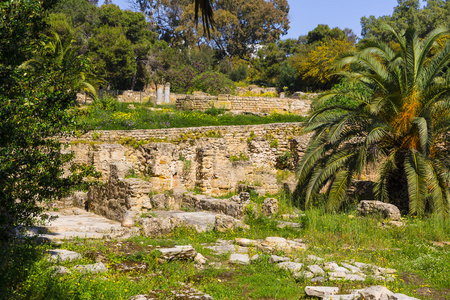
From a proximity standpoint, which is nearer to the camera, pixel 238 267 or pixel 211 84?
pixel 238 267

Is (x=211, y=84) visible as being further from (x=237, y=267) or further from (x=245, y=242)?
(x=237, y=267)

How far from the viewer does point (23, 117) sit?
6352 mm

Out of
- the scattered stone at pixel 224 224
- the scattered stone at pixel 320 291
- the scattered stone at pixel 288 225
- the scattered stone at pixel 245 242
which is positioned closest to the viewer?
the scattered stone at pixel 320 291

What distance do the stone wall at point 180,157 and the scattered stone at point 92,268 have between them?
8.34 meters

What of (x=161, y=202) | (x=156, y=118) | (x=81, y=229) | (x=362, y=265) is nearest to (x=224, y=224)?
(x=81, y=229)

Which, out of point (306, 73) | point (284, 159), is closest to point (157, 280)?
point (284, 159)

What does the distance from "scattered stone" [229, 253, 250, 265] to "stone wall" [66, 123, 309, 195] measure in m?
6.71

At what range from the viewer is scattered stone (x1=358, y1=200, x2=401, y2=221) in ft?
38.3

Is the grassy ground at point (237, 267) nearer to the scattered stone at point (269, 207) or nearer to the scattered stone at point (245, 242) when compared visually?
the scattered stone at point (245, 242)

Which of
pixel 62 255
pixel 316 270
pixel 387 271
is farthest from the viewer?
pixel 387 271

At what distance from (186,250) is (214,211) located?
5.39 metres

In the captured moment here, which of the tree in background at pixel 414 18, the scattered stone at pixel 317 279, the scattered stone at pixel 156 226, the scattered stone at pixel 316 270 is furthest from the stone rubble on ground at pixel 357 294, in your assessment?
the tree in background at pixel 414 18

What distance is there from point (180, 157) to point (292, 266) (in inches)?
415

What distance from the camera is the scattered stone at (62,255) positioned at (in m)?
7.06
